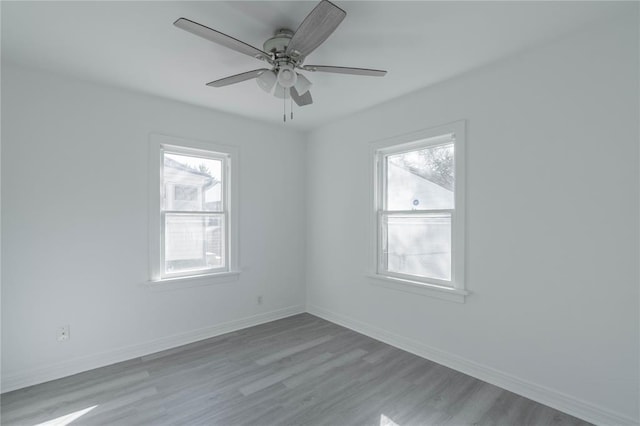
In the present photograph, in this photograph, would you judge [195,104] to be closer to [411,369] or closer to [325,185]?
[325,185]

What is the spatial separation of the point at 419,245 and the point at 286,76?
2.12 m

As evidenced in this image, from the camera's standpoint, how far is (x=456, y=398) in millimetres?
2451

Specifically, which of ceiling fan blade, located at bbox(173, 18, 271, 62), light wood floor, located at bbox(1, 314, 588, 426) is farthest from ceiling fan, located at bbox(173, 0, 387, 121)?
light wood floor, located at bbox(1, 314, 588, 426)

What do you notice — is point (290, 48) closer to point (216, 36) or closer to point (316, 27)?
point (316, 27)

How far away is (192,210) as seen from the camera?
3.65 metres

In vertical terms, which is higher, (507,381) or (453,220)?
(453,220)

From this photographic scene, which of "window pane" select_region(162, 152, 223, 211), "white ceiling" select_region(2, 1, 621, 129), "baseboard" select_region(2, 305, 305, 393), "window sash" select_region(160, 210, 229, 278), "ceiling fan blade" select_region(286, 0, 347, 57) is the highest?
"white ceiling" select_region(2, 1, 621, 129)

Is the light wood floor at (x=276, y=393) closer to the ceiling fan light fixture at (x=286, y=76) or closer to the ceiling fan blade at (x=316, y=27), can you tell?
the ceiling fan light fixture at (x=286, y=76)

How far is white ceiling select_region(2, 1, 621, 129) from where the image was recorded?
196 centimetres

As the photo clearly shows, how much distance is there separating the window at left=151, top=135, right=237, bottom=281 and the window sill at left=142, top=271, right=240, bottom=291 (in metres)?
0.04

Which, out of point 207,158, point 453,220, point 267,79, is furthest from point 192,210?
point 453,220

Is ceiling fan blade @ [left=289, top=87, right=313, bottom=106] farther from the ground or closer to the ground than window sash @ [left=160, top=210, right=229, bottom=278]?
farther from the ground

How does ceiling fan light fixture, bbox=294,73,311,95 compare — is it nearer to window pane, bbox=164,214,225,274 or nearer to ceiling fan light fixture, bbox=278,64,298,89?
ceiling fan light fixture, bbox=278,64,298,89

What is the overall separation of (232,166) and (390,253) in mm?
2182
